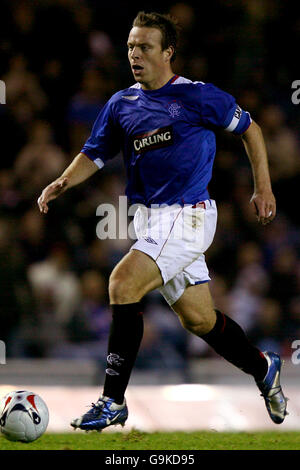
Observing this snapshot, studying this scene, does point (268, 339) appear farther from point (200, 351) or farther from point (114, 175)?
point (114, 175)

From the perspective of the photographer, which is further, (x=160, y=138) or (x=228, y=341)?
Result: (x=228, y=341)

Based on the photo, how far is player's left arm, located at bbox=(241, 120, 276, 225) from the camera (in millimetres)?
4535

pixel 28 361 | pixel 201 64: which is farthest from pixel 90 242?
pixel 201 64

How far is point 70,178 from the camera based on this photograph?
15.9 feet

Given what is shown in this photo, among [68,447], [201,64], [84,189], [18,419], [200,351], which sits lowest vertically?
[200,351]

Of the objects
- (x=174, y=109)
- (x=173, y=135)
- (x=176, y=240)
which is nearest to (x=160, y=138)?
(x=173, y=135)

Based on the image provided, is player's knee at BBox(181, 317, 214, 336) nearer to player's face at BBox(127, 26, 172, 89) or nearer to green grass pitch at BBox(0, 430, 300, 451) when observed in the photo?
green grass pitch at BBox(0, 430, 300, 451)

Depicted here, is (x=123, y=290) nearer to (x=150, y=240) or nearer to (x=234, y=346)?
(x=150, y=240)

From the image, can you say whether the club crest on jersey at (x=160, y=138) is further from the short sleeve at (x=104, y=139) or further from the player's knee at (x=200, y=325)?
the player's knee at (x=200, y=325)

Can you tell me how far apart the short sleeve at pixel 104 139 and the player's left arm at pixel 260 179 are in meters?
0.70

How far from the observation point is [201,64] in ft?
28.1

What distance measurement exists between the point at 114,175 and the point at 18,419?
3500mm

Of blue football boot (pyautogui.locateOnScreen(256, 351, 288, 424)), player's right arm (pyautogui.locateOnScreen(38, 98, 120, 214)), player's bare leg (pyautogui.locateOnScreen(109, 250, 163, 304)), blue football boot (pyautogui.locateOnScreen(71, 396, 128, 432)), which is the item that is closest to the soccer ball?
blue football boot (pyautogui.locateOnScreen(71, 396, 128, 432))

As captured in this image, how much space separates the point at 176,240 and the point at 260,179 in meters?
0.55
